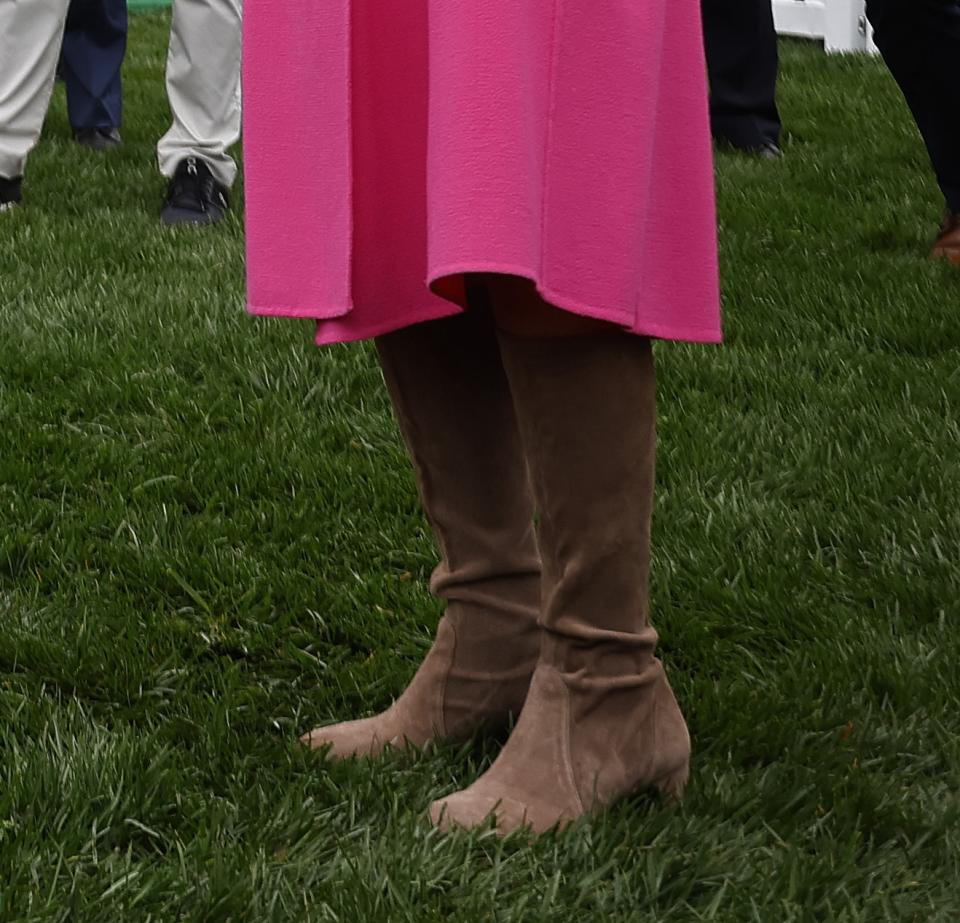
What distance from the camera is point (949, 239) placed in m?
4.30

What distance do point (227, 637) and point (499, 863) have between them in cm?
74

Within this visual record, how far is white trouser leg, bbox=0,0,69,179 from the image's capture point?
479cm

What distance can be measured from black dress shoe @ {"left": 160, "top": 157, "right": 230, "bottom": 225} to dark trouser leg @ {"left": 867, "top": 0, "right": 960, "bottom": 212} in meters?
1.94

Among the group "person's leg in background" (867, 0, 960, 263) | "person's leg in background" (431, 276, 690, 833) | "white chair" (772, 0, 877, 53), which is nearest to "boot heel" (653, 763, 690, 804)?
"person's leg in background" (431, 276, 690, 833)

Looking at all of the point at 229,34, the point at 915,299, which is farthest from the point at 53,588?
the point at 229,34

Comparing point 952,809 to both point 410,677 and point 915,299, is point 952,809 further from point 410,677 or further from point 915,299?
point 915,299

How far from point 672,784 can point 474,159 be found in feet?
2.53

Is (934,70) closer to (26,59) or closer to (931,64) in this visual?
(931,64)

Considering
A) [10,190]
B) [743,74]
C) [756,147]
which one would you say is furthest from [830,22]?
[10,190]

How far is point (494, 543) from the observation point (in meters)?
1.84

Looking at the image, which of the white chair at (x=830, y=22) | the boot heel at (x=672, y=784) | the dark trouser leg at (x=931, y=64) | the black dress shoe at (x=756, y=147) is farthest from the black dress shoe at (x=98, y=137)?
the boot heel at (x=672, y=784)

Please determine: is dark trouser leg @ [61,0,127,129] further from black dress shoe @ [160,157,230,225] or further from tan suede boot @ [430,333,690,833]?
tan suede boot @ [430,333,690,833]

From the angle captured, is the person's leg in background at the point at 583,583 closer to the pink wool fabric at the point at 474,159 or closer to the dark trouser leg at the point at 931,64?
the pink wool fabric at the point at 474,159

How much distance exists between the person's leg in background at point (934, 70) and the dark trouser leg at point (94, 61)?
296 centimetres
